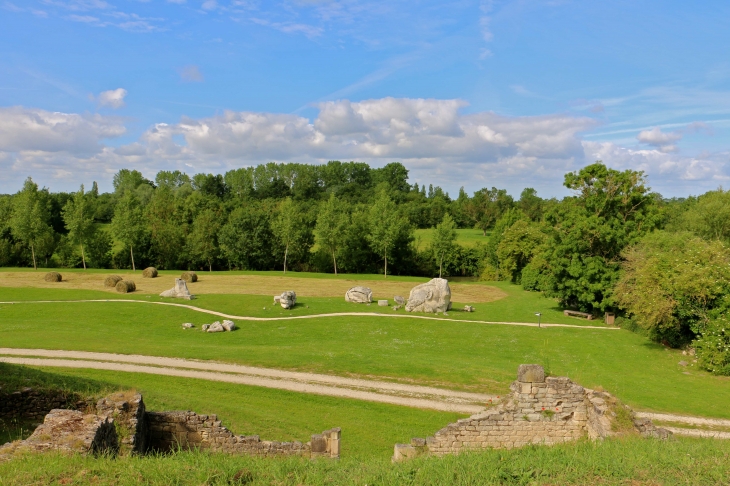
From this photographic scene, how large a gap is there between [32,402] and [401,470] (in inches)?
468

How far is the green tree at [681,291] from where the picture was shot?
26422 millimetres

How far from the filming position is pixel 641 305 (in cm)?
2839

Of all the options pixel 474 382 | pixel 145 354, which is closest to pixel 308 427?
pixel 474 382

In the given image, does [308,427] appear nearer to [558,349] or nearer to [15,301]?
[558,349]

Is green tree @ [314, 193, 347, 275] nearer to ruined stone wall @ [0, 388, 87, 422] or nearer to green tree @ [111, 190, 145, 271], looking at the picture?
green tree @ [111, 190, 145, 271]

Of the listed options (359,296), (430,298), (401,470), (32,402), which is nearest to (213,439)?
(401,470)

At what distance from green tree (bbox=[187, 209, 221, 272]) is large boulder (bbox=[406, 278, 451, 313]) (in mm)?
43140

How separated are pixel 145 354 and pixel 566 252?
31.8m

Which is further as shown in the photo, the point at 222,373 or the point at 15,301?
the point at 15,301

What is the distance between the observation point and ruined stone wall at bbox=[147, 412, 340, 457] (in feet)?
36.8

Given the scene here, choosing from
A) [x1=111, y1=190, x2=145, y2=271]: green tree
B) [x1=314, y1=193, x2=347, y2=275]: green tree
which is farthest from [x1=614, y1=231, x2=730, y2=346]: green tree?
[x1=111, y1=190, x2=145, y2=271]: green tree

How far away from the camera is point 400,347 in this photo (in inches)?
1093

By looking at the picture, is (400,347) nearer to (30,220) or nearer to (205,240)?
(205,240)

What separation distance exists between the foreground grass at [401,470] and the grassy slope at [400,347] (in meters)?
12.4
